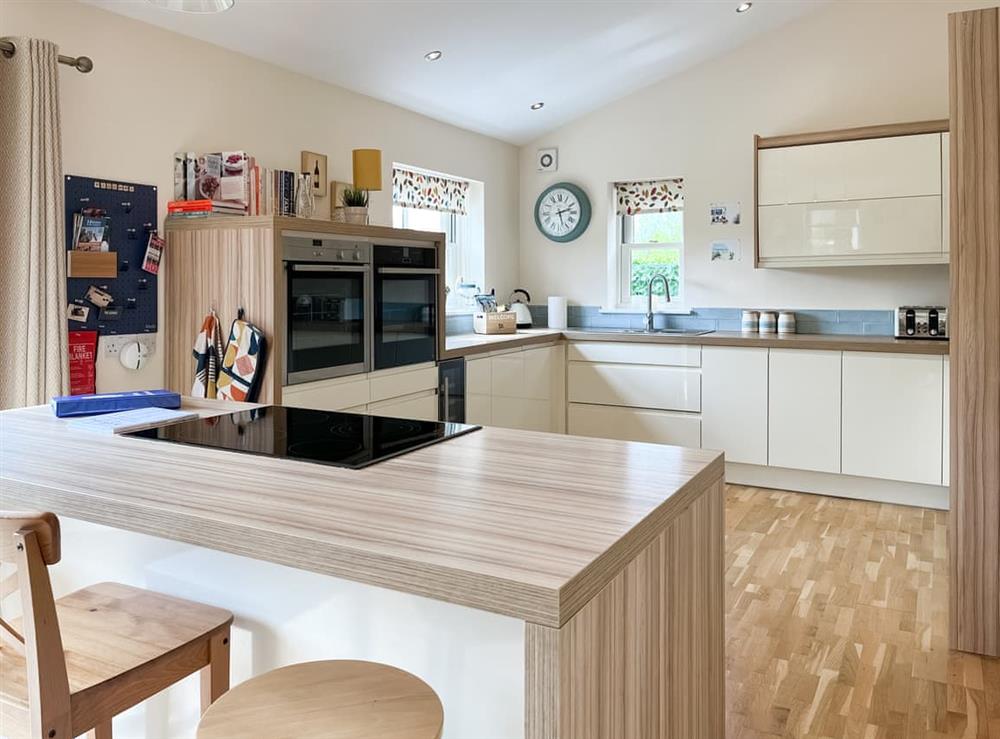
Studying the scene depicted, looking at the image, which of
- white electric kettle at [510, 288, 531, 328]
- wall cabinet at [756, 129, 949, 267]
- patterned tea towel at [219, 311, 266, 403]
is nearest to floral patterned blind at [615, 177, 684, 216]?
wall cabinet at [756, 129, 949, 267]

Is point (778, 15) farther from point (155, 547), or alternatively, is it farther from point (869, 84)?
point (155, 547)

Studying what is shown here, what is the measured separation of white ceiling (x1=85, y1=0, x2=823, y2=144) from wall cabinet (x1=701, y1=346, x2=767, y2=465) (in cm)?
183

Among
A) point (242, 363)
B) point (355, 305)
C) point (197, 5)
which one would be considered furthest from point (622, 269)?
point (197, 5)

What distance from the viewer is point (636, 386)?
5109 mm

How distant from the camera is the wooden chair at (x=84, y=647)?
1.19 meters

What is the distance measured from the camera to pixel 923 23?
457 cm

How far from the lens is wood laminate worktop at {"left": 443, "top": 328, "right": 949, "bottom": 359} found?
14.1ft

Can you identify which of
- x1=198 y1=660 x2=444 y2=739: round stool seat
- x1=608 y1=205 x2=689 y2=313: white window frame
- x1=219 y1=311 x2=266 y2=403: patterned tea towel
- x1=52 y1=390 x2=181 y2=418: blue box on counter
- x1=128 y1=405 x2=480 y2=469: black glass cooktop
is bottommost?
x1=198 y1=660 x2=444 y2=739: round stool seat

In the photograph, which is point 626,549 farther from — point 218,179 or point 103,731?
point 218,179

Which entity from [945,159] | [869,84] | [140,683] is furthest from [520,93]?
[140,683]

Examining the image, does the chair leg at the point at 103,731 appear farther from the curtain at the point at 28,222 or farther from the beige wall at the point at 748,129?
the beige wall at the point at 748,129

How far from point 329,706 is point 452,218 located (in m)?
4.50

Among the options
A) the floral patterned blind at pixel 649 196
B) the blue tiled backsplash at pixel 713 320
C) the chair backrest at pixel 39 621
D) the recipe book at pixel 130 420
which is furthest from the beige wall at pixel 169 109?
the chair backrest at pixel 39 621

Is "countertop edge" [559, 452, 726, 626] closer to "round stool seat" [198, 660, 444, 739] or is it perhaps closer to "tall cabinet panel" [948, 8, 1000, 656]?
"round stool seat" [198, 660, 444, 739]
